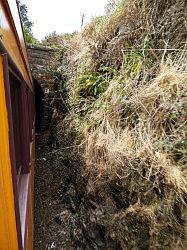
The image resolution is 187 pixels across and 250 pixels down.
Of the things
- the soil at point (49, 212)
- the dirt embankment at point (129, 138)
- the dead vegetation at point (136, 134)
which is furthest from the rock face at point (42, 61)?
the dead vegetation at point (136, 134)

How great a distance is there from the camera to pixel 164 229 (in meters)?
2.48

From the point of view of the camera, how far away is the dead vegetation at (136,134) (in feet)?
8.33

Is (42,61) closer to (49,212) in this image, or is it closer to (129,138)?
(49,212)

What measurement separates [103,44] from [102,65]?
1.46 feet

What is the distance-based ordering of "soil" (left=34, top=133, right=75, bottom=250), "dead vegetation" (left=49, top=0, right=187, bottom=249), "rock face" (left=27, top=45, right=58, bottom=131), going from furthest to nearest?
"rock face" (left=27, top=45, right=58, bottom=131) < "soil" (left=34, top=133, right=75, bottom=250) < "dead vegetation" (left=49, top=0, right=187, bottom=249)

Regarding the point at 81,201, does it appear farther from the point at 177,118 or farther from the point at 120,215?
the point at 177,118

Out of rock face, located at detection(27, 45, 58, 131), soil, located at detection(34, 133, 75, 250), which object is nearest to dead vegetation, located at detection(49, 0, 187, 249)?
soil, located at detection(34, 133, 75, 250)

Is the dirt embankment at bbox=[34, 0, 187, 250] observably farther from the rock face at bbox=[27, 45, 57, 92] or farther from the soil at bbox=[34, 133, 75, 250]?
the rock face at bbox=[27, 45, 57, 92]

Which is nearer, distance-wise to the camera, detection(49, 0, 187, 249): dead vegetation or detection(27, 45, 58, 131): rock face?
detection(49, 0, 187, 249): dead vegetation

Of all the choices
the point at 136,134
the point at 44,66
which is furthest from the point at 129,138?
the point at 44,66

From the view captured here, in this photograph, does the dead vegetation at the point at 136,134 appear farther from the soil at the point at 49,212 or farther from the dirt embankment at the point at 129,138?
the soil at the point at 49,212

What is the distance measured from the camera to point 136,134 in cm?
300

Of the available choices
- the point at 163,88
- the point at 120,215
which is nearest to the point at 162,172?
the point at 120,215

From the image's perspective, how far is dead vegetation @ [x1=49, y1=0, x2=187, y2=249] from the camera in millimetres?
2539
